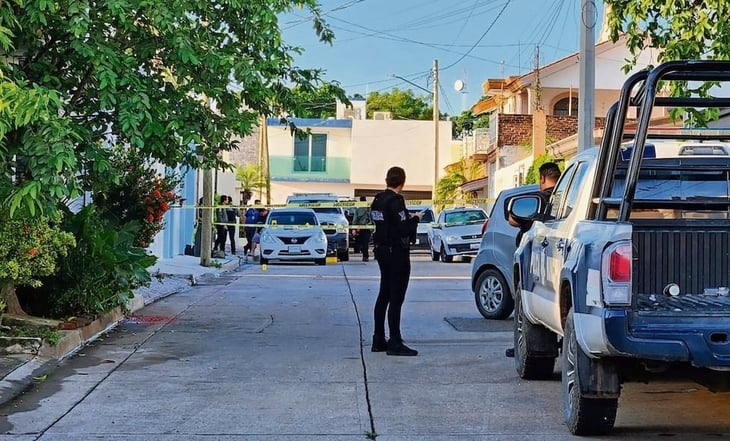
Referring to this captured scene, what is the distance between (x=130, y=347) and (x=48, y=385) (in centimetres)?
210

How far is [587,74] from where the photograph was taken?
13.1m

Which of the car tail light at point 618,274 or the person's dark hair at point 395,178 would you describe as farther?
the person's dark hair at point 395,178

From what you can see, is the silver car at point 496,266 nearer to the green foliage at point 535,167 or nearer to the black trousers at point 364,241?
the green foliage at point 535,167

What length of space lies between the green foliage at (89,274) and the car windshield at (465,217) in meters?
17.0

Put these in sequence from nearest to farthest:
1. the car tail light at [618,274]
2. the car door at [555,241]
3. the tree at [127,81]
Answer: the car tail light at [618,274] → the car door at [555,241] → the tree at [127,81]

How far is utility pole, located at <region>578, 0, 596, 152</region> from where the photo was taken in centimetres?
1315

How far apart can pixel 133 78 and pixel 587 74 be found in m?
6.92

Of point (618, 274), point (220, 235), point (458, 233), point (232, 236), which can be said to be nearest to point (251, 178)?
point (232, 236)

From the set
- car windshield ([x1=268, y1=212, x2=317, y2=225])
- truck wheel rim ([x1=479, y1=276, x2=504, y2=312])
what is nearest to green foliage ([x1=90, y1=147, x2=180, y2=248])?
truck wheel rim ([x1=479, y1=276, x2=504, y2=312])

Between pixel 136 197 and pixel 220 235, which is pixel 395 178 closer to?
pixel 136 197

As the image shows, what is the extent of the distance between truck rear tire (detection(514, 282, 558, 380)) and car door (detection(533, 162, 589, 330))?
52 cm

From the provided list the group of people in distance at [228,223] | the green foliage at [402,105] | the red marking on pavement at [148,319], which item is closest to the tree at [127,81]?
the red marking on pavement at [148,319]

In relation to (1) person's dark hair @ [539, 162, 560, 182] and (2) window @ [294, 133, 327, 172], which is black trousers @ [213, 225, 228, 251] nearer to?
(1) person's dark hair @ [539, 162, 560, 182]

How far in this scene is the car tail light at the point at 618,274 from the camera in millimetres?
A: 5203
